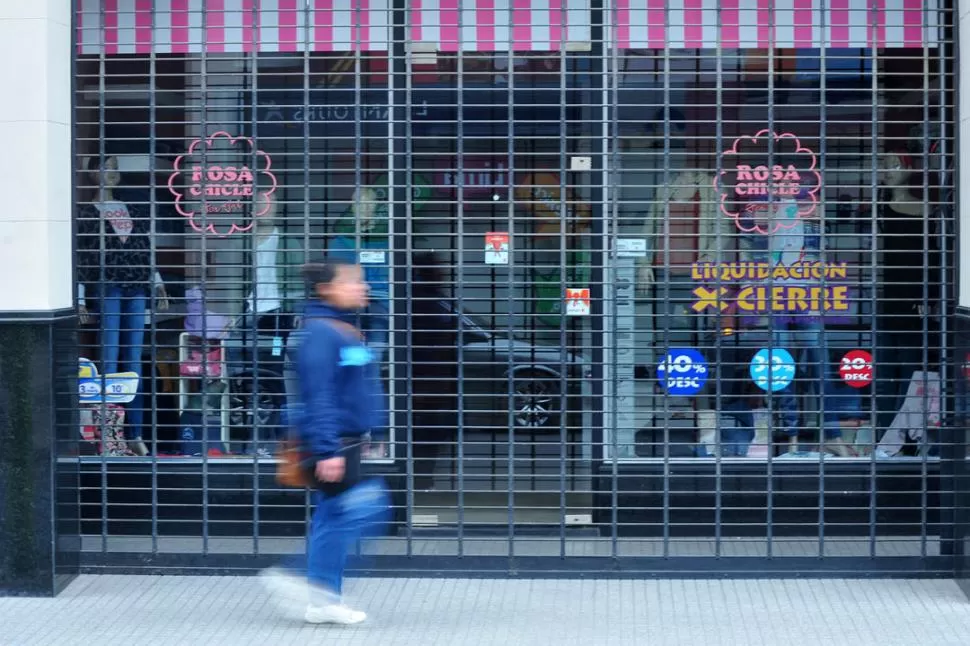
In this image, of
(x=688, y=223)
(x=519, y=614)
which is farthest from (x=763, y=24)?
(x=519, y=614)

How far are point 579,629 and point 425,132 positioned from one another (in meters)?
3.20

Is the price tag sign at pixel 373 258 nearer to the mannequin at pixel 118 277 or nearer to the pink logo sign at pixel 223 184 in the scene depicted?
the pink logo sign at pixel 223 184

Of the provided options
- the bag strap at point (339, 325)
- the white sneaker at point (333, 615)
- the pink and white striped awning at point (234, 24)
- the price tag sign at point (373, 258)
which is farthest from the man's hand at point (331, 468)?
the pink and white striped awning at point (234, 24)

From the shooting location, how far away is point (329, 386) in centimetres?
670

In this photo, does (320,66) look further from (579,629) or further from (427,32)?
(579,629)

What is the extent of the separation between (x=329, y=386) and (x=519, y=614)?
1646mm

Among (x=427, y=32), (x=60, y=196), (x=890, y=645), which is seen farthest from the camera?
(x=427, y=32)

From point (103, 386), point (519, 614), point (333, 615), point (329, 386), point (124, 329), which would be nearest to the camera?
point (329, 386)

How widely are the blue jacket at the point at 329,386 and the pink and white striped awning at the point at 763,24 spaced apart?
282 cm

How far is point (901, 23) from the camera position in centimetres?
827

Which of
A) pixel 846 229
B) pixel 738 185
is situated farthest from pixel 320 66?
pixel 846 229

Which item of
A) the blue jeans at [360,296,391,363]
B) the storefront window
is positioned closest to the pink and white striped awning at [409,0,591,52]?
the storefront window

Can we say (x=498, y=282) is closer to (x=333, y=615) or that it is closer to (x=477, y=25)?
(x=477, y=25)

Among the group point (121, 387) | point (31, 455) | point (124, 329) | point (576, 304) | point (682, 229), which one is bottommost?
point (31, 455)
